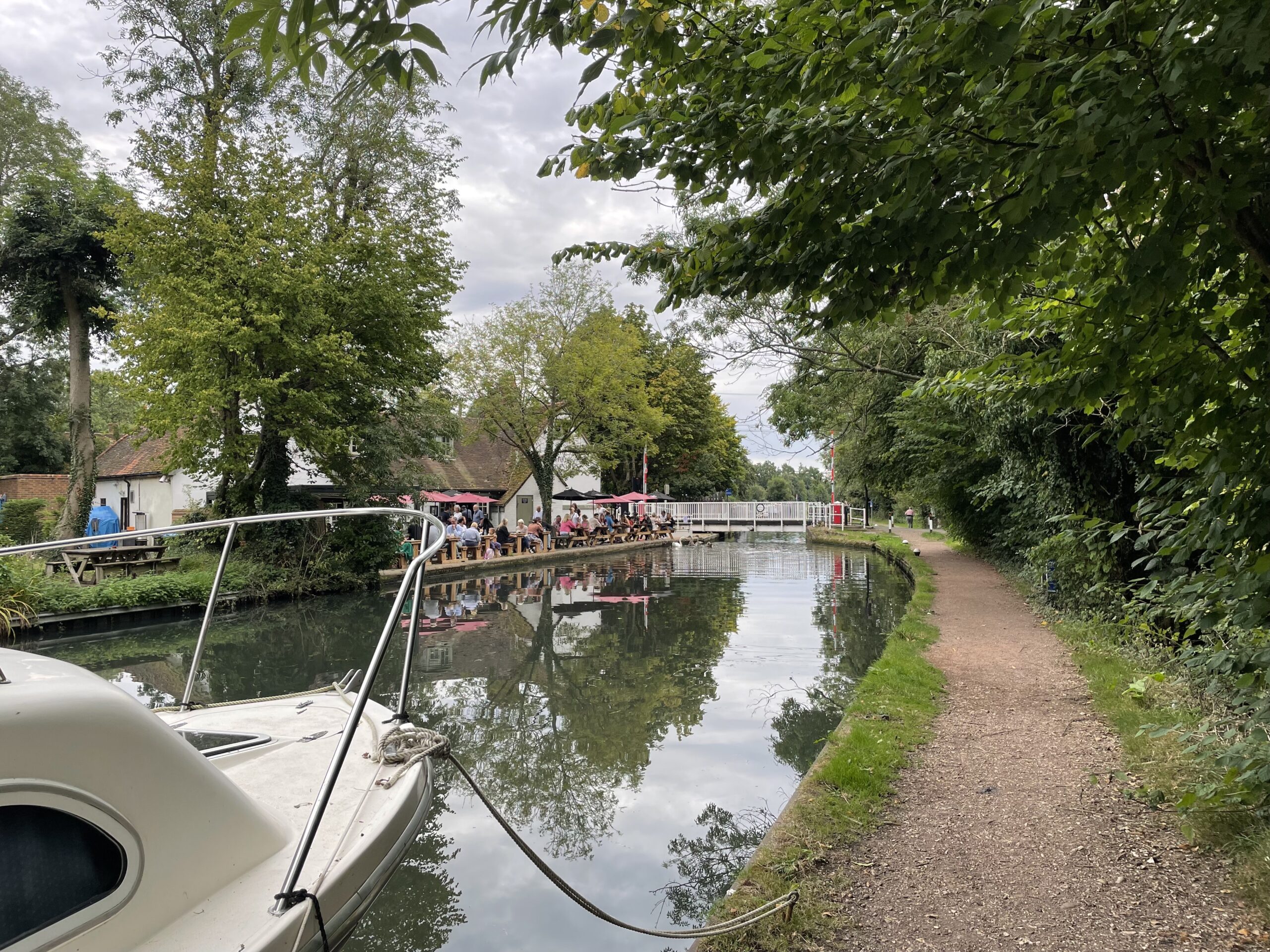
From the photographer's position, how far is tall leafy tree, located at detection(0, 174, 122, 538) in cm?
2155

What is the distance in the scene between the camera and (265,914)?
2256mm

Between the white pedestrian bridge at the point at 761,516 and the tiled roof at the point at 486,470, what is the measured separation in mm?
11323

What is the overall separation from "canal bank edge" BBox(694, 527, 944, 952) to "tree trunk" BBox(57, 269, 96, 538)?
65.1ft

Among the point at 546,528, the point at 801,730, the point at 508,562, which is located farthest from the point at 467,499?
the point at 801,730

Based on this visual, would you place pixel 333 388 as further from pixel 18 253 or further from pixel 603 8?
pixel 603 8

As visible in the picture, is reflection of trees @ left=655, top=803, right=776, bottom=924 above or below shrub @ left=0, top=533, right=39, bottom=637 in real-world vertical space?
below

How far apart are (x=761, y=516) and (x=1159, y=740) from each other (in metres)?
46.1

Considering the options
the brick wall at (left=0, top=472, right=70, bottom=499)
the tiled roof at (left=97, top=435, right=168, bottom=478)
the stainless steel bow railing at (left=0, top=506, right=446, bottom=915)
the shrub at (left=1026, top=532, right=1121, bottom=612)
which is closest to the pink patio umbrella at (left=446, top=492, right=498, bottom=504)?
the tiled roof at (left=97, top=435, right=168, bottom=478)

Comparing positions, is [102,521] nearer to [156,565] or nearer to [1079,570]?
[156,565]

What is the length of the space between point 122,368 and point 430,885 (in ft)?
57.5

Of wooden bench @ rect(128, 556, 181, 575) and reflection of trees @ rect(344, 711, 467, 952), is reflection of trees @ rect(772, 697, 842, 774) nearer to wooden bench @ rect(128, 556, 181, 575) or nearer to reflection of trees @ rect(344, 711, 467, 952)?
reflection of trees @ rect(344, 711, 467, 952)

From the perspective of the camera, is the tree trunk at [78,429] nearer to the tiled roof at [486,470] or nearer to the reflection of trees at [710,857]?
the tiled roof at [486,470]

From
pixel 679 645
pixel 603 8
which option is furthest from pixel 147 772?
pixel 679 645

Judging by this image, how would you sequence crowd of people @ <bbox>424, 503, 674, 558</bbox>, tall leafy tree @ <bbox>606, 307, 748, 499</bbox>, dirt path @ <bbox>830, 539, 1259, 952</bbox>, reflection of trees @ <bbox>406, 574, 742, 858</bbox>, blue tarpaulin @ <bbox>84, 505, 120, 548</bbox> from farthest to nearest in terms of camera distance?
tall leafy tree @ <bbox>606, 307, 748, 499</bbox> → crowd of people @ <bbox>424, 503, 674, 558</bbox> → blue tarpaulin @ <bbox>84, 505, 120, 548</bbox> → reflection of trees @ <bbox>406, 574, 742, 858</bbox> → dirt path @ <bbox>830, 539, 1259, 952</bbox>
